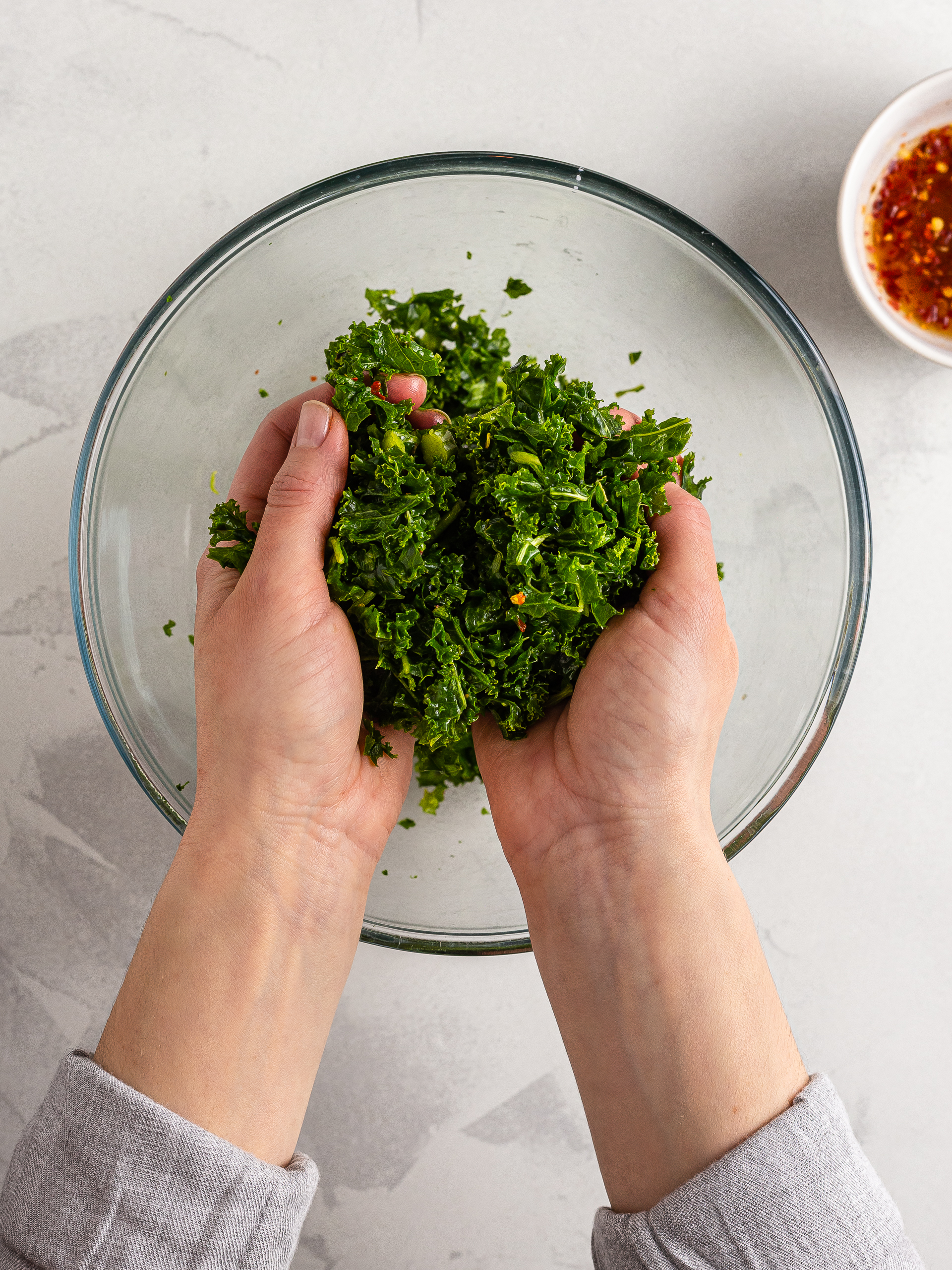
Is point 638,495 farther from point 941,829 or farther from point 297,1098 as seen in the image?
point 941,829

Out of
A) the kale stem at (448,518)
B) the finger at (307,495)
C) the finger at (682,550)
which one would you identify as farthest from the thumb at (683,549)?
the finger at (307,495)

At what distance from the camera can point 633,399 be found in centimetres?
266

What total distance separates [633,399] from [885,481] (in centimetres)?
95

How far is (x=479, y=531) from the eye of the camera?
1.93m

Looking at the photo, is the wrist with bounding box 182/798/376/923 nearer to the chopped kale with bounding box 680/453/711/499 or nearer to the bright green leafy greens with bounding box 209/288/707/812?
the bright green leafy greens with bounding box 209/288/707/812

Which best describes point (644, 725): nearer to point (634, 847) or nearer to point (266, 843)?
point (634, 847)

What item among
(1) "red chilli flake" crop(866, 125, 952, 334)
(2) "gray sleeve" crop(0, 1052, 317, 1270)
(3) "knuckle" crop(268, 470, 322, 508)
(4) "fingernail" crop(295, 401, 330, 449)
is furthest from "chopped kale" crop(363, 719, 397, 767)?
(1) "red chilli flake" crop(866, 125, 952, 334)

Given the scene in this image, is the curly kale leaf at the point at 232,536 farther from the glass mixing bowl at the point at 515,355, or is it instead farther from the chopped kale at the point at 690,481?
the chopped kale at the point at 690,481

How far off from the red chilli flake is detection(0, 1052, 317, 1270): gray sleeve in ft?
10.3

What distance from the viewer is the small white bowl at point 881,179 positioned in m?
2.58

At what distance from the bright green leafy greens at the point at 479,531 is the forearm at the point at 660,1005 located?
1.80ft

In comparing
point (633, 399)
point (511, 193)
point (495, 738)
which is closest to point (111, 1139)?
point (495, 738)

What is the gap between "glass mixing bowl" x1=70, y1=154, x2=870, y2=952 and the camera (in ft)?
8.19

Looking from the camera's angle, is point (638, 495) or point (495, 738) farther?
point (495, 738)
